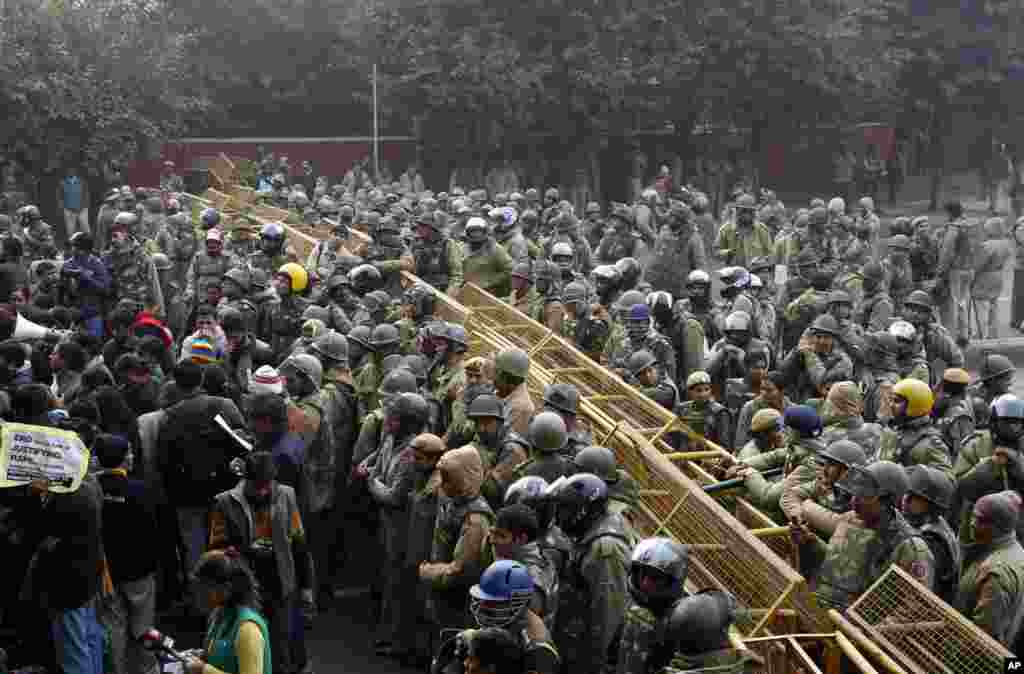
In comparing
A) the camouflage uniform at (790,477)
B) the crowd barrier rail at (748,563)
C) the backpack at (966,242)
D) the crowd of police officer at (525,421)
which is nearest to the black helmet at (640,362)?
the crowd of police officer at (525,421)

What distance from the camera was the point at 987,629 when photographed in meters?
6.24

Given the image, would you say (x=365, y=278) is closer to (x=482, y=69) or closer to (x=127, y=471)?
(x=127, y=471)

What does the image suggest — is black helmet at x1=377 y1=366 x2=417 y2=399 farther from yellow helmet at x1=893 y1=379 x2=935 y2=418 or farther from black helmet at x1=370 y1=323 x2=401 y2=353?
yellow helmet at x1=893 y1=379 x2=935 y2=418

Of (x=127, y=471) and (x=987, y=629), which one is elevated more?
(x=127, y=471)

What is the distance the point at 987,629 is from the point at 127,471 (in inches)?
182

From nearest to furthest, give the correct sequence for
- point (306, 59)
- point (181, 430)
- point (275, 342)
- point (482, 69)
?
point (181, 430), point (275, 342), point (482, 69), point (306, 59)

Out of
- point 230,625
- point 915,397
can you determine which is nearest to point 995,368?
point 915,397

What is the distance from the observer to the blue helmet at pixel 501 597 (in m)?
5.10

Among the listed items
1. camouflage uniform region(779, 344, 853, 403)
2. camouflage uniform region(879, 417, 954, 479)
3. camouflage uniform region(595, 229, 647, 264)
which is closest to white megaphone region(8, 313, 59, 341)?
camouflage uniform region(779, 344, 853, 403)

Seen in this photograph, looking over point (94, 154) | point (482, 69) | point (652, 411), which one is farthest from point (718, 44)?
point (652, 411)

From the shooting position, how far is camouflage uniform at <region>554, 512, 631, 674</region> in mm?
6219

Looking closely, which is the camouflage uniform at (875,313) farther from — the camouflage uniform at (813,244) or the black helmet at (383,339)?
the black helmet at (383,339)

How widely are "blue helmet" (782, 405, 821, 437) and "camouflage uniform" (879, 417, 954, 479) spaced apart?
79 centimetres

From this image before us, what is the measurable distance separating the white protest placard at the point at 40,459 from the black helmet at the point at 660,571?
9.67 ft
